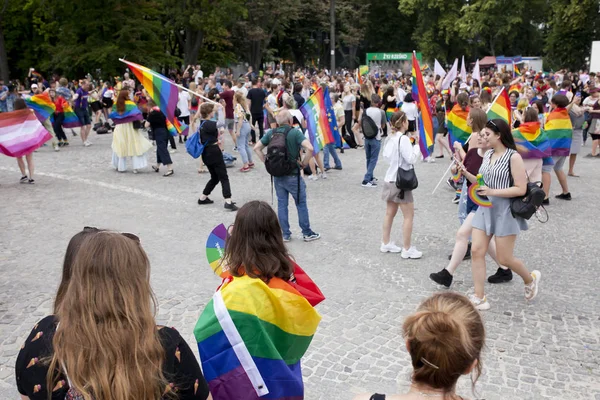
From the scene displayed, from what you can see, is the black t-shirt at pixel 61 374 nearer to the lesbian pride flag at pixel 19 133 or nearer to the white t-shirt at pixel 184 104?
the lesbian pride flag at pixel 19 133

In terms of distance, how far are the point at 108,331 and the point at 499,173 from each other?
4.27m

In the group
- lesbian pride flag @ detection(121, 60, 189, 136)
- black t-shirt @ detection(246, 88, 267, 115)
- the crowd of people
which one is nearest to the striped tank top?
the crowd of people

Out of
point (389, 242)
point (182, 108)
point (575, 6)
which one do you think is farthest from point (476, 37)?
point (389, 242)

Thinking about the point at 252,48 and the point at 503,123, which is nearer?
the point at 503,123

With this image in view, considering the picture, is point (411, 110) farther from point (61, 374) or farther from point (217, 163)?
point (61, 374)

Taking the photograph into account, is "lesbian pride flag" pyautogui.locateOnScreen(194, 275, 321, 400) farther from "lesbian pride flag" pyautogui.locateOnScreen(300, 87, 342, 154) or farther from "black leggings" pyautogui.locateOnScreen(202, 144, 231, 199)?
"lesbian pride flag" pyautogui.locateOnScreen(300, 87, 342, 154)

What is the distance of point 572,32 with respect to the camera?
42.9 m

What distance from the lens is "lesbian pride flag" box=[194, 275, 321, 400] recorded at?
2.92m

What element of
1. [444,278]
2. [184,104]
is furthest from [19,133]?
[444,278]

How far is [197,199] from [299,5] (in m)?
37.1

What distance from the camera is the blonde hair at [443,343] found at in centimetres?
210

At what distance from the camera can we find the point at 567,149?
9.86 metres

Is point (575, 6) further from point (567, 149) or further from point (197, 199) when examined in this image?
point (197, 199)

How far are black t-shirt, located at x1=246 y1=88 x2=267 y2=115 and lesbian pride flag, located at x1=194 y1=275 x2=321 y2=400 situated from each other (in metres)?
13.6
